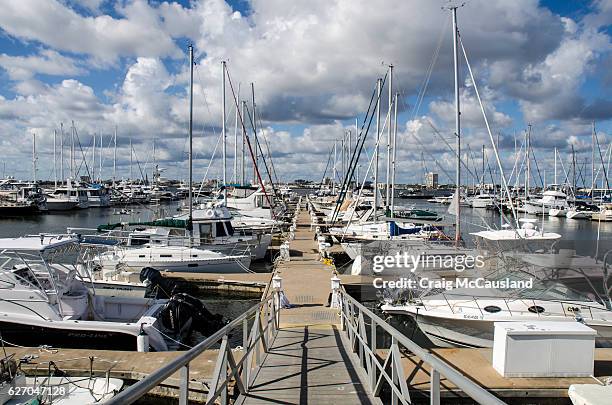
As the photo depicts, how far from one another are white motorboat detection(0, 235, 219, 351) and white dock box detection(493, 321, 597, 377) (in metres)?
7.44

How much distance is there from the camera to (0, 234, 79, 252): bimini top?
489 inches

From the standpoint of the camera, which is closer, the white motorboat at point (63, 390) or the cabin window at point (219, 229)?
the white motorboat at point (63, 390)

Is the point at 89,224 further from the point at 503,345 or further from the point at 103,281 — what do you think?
the point at 503,345

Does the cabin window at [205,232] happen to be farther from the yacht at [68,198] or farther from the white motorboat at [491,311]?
the yacht at [68,198]

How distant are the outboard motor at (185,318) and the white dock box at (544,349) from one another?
8594mm

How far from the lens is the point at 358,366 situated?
312 inches

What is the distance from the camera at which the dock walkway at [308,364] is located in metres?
6.50

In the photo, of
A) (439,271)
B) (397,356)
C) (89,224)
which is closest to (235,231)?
(439,271)

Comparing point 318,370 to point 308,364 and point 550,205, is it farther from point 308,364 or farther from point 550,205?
point 550,205

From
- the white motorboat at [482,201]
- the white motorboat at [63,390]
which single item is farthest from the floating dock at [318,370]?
the white motorboat at [482,201]

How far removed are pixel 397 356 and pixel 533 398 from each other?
14.8ft

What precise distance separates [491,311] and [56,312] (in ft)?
36.6

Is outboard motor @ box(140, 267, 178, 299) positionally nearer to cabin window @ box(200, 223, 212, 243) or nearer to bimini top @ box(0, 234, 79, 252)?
bimini top @ box(0, 234, 79, 252)

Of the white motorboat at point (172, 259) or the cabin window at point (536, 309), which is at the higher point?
the cabin window at point (536, 309)
